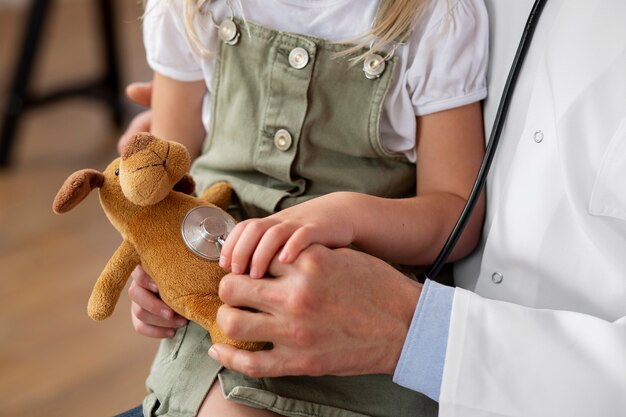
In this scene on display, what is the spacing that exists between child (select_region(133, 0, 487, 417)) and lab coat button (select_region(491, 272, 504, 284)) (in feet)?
0.26

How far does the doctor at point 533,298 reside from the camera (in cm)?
80

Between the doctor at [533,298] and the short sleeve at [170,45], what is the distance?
398 millimetres

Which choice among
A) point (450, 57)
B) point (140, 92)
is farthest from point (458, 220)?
point (140, 92)

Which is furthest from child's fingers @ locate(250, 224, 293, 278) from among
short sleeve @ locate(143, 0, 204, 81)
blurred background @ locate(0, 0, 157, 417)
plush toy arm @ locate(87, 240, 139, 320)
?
blurred background @ locate(0, 0, 157, 417)

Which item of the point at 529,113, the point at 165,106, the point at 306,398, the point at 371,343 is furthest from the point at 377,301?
the point at 165,106

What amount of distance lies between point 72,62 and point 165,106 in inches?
108

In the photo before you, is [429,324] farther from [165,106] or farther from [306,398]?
[165,106]

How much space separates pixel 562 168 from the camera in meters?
0.87

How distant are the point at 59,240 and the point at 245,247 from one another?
1.73 metres

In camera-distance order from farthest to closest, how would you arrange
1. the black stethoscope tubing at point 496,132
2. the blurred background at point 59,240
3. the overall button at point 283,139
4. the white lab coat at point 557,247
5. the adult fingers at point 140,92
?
the blurred background at point 59,240
the adult fingers at point 140,92
the overall button at point 283,139
the black stethoscope tubing at point 496,132
the white lab coat at point 557,247

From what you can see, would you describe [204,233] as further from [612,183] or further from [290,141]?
[612,183]

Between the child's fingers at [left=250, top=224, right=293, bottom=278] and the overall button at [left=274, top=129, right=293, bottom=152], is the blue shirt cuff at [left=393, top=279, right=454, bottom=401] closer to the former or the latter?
the child's fingers at [left=250, top=224, right=293, bottom=278]

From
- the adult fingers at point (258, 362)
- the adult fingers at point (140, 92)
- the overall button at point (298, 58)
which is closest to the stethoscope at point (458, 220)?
the adult fingers at point (258, 362)

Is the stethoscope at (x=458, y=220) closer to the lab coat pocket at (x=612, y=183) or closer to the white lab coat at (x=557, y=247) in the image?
the white lab coat at (x=557, y=247)
